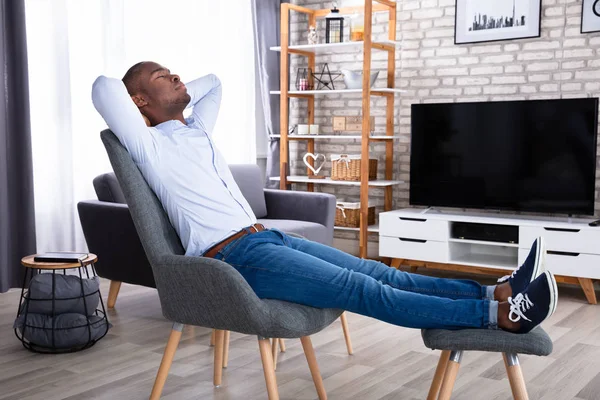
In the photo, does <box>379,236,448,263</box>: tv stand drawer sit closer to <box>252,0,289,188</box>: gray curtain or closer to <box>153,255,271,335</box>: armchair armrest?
<box>252,0,289,188</box>: gray curtain

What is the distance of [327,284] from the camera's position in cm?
197

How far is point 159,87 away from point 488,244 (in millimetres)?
2668

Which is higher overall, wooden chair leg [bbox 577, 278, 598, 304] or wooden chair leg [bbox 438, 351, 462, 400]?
wooden chair leg [bbox 438, 351, 462, 400]

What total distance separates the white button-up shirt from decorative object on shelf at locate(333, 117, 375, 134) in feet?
9.10

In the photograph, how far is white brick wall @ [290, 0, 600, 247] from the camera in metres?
4.45

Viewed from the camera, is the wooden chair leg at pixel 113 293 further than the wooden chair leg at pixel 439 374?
Yes

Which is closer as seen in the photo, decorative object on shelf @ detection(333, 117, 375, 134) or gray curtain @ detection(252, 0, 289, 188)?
decorative object on shelf @ detection(333, 117, 375, 134)

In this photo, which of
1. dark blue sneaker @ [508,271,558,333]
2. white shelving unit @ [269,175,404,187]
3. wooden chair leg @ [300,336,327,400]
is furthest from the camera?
white shelving unit @ [269,175,404,187]

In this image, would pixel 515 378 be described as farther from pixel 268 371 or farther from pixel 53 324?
pixel 53 324

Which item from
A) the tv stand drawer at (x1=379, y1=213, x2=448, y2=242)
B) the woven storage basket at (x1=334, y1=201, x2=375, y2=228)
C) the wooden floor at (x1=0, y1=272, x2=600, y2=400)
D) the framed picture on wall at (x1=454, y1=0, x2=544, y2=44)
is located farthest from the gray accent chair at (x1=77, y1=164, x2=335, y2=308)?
the framed picture on wall at (x1=454, y1=0, x2=544, y2=44)

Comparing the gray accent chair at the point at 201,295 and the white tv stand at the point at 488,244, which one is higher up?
the gray accent chair at the point at 201,295

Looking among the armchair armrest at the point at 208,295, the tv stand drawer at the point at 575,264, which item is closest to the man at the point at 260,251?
the armchair armrest at the point at 208,295

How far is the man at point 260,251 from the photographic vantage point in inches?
72.1

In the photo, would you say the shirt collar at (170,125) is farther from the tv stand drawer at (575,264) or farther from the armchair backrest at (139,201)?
the tv stand drawer at (575,264)
